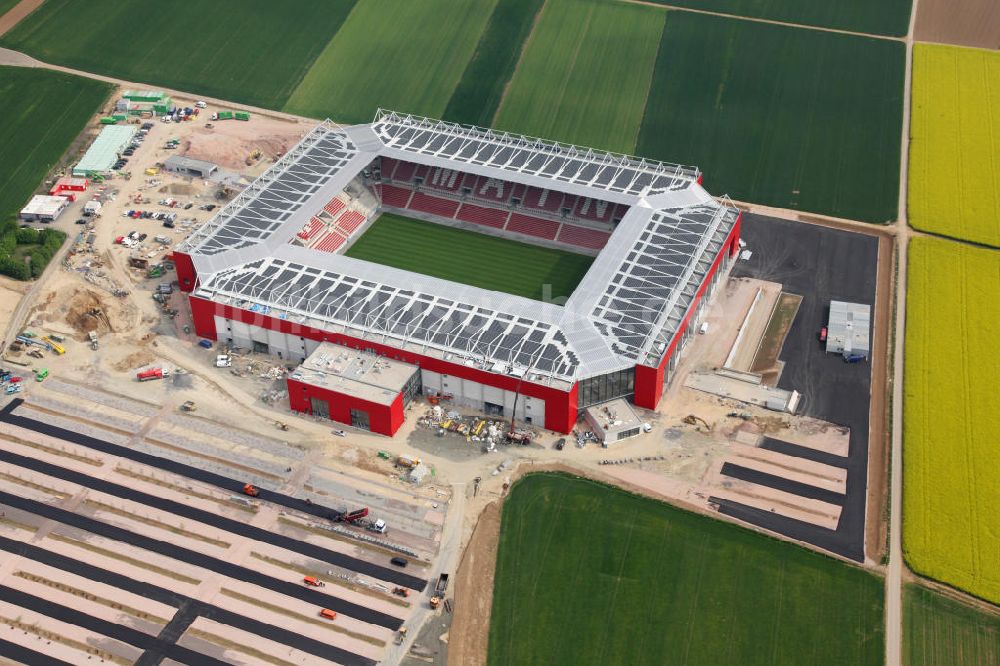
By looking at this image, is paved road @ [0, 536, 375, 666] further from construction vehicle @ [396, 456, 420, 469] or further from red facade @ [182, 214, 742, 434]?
red facade @ [182, 214, 742, 434]

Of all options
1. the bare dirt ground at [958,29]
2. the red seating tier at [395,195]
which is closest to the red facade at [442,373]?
the red seating tier at [395,195]

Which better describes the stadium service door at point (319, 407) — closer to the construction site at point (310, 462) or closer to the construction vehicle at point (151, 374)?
the construction site at point (310, 462)

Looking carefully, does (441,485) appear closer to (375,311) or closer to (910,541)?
(375,311)

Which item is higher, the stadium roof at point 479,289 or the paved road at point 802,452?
the stadium roof at point 479,289

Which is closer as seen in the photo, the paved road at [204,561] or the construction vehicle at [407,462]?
the paved road at [204,561]

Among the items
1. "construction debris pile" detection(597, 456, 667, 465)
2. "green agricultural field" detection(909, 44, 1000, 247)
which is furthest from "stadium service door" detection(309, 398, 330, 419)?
"green agricultural field" detection(909, 44, 1000, 247)

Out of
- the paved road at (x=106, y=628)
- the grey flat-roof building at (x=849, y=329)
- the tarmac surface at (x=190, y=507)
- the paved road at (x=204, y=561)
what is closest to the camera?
the paved road at (x=106, y=628)

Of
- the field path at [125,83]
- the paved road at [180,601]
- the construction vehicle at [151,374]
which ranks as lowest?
the paved road at [180,601]
